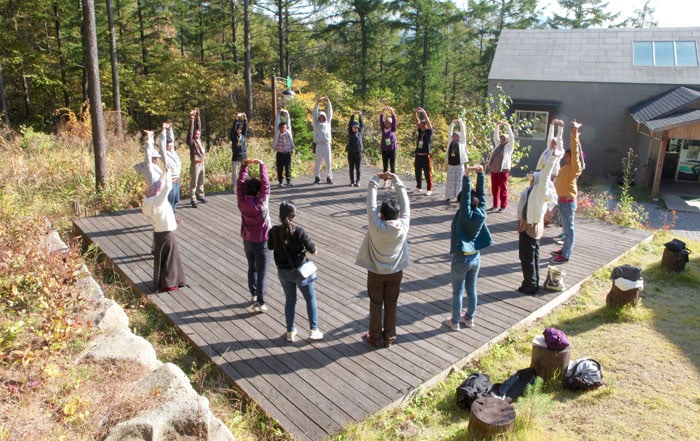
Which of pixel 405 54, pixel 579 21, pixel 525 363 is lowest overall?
pixel 525 363

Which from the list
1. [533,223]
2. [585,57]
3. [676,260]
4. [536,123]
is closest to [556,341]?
[533,223]

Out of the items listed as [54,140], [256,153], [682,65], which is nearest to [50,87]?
[54,140]

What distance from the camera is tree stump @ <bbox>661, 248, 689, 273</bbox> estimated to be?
24.9ft

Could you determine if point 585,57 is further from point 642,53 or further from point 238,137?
point 238,137

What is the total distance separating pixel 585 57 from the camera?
2022 centimetres

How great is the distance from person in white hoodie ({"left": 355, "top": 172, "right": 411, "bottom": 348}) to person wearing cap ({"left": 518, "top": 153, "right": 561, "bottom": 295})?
7.03 ft

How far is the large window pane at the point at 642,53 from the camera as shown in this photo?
1925cm

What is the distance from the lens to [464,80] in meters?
35.9

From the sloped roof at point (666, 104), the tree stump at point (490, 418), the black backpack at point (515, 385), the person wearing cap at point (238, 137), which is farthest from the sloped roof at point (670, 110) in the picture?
the tree stump at point (490, 418)

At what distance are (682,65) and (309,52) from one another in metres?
20.4

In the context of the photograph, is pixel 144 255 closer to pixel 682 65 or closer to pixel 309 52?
pixel 682 65

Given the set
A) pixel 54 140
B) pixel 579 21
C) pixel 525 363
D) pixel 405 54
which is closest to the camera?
pixel 525 363

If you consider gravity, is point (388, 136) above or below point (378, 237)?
above

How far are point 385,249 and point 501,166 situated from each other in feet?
17.5
